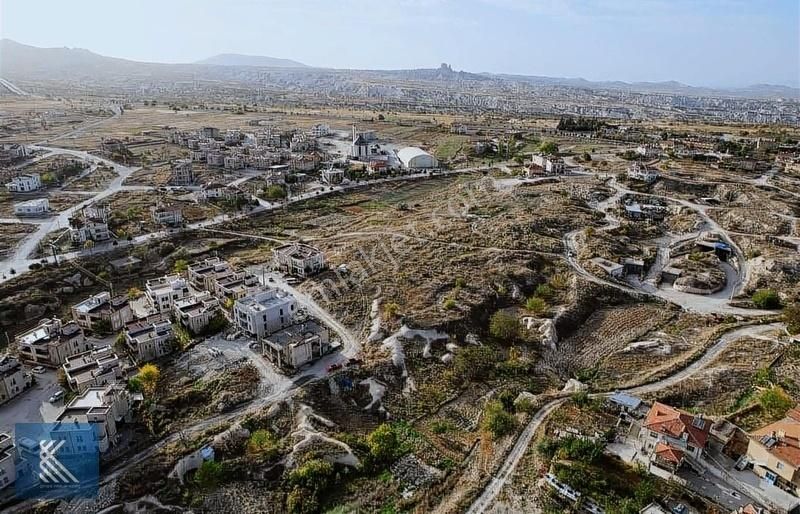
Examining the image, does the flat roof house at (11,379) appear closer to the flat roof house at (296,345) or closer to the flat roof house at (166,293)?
the flat roof house at (166,293)

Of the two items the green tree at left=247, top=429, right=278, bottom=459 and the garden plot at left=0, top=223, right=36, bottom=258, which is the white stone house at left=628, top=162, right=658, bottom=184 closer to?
the green tree at left=247, top=429, right=278, bottom=459

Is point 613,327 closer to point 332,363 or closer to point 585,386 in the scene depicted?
point 585,386

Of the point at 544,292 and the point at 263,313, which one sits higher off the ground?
the point at 263,313

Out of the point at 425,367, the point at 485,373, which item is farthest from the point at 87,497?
the point at 485,373

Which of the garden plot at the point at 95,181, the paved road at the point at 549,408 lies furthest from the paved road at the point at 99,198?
the paved road at the point at 549,408

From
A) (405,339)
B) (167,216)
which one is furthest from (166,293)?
(167,216)

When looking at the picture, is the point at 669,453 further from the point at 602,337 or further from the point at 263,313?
the point at 263,313

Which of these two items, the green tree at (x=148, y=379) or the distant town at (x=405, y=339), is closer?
the distant town at (x=405, y=339)
